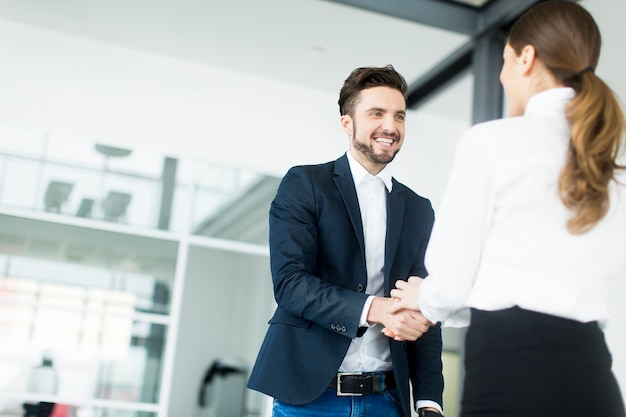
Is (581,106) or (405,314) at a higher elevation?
(581,106)

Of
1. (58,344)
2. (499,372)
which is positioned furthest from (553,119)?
(58,344)

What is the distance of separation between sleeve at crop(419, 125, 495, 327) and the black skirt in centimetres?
11

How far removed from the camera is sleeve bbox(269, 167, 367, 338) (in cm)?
181

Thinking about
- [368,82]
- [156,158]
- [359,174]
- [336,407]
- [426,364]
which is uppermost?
[156,158]

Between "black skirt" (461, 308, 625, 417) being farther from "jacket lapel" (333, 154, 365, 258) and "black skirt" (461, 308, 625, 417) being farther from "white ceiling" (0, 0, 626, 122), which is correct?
"white ceiling" (0, 0, 626, 122)

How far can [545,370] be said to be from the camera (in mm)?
1247

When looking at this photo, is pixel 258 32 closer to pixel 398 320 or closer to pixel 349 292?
pixel 349 292

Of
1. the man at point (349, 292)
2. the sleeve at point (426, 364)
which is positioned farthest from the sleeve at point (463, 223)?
the sleeve at point (426, 364)

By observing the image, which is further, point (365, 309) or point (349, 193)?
point (349, 193)

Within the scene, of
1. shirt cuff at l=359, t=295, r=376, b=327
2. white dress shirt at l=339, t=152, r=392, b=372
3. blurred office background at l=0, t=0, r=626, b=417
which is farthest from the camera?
blurred office background at l=0, t=0, r=626, b=417

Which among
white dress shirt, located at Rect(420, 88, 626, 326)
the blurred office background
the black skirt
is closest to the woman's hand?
white dress shirt, located at Rect(420, 88, 626, 326)

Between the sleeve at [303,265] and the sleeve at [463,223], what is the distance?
1.44ft

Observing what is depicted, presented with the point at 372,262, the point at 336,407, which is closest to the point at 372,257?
the point at 372,262

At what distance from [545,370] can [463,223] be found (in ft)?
0.94
